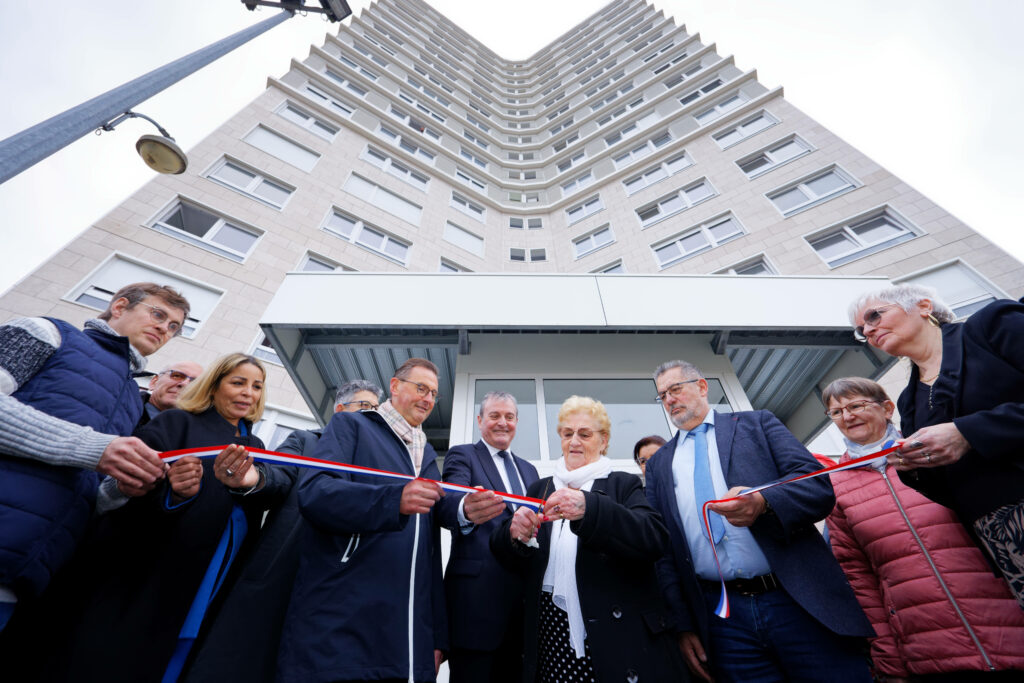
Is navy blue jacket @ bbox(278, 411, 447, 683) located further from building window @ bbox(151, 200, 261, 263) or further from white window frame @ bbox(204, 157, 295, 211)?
white window frame @ bbox(204, 157, 295, 211)

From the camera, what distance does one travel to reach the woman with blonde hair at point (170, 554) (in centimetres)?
164

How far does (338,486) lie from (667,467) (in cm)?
195

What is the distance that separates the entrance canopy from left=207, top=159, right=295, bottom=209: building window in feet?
30.2

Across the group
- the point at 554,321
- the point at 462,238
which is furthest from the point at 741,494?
the point at 462,238

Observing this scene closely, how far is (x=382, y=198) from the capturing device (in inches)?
603

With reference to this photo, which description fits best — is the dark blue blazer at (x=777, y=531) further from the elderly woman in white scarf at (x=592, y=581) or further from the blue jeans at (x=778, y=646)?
the elderly woman in white scarf at (x=592, y=581)

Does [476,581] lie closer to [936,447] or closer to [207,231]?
[936,447]

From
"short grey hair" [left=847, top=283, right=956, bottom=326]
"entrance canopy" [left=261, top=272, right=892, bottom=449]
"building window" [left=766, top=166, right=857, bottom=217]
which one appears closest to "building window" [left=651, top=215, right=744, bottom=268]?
"building window" [left=766, top=166, right=857, bottom=217]

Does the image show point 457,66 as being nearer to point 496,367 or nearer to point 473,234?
point 473,234

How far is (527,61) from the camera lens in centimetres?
3894

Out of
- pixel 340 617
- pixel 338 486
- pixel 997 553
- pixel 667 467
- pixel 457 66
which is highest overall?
pixel 457 66

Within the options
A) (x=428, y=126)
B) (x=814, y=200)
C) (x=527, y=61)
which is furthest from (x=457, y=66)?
(x=814, y=200)

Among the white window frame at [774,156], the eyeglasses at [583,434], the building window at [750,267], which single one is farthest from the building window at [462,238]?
the eyeglasses at [583,434]

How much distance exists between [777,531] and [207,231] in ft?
43.9
